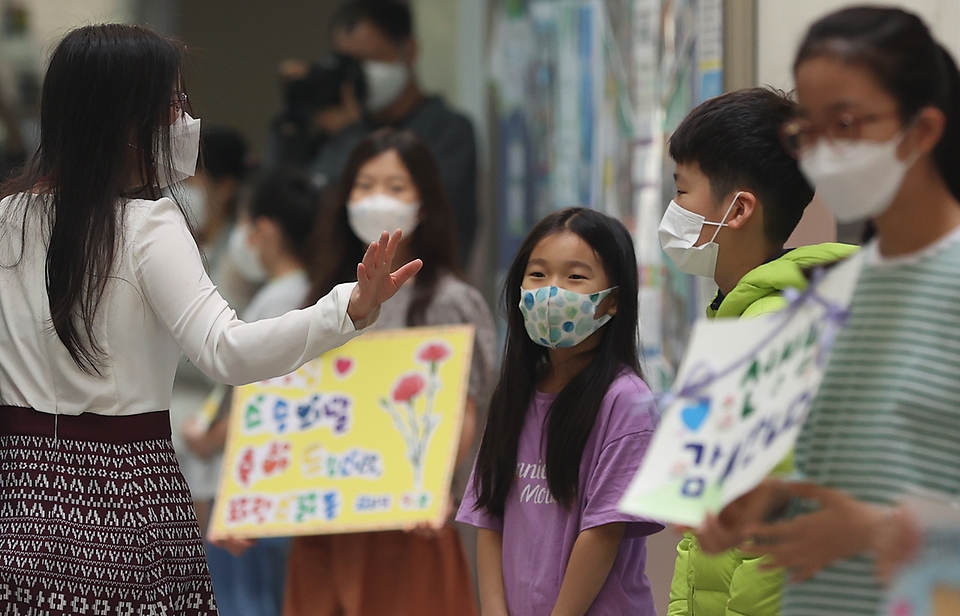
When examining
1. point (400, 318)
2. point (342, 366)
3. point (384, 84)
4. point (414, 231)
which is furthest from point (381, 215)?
point (384, 84)

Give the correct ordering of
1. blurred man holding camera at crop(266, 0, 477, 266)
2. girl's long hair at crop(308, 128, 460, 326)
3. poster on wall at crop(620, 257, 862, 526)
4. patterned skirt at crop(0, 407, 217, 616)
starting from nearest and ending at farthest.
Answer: poster on wall at crop(620, 257, 862, 526), patterned skirt at crop(0, 407, 217, 616), girl's long hair at crop(308, 128, 460, 326), blurred man holding camera at crop(266, 0, 477, 266)

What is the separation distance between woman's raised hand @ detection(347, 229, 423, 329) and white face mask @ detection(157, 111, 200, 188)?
40cm

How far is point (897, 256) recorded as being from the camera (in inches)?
63.4

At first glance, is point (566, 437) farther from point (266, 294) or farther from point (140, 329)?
point (266, 294)

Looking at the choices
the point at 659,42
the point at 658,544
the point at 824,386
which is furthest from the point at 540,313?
the point at 659,42

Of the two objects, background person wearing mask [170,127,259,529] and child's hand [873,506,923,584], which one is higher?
child's hand [873,506,923,584]

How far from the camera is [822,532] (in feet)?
4.92

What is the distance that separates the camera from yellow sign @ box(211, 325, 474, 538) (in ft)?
11.3

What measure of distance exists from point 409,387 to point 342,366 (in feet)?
0.73

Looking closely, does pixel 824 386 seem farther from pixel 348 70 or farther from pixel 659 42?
pixel 348 70

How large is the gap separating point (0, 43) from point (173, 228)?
487 cm

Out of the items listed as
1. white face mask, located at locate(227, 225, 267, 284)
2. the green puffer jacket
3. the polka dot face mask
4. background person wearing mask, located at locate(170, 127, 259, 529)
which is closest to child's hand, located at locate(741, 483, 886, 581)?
the green puffer jacket

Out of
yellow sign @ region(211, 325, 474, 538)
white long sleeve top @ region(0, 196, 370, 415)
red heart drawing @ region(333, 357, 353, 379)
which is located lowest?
yellow sign @ region(211, 325, 474, 538)

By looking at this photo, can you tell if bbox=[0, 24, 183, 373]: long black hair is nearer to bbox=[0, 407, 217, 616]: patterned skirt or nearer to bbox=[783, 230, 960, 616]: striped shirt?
bbox=[0, 407, 217, 616]: patterned skirt
